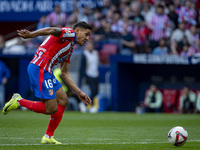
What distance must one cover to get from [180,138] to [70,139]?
1.92 m

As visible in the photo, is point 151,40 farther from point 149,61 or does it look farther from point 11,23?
point 11,23

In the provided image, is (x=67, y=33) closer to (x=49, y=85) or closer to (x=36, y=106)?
(x=49, y=85)

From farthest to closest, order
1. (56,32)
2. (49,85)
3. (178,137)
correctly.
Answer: (49,85) < (178,137) < (56,32)

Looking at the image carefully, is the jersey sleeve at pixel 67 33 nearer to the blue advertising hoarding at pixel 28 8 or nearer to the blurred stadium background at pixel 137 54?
the blurred stadium background at pixel 137 54

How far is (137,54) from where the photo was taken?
15.7 metres

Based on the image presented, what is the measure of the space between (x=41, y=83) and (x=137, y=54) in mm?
9868

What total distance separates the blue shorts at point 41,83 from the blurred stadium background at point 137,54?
9552 millimetres

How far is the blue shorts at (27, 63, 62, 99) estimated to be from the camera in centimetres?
607

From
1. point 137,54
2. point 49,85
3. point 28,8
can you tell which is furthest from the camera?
point 28,8

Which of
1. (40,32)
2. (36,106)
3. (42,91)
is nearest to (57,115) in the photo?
(36,106)

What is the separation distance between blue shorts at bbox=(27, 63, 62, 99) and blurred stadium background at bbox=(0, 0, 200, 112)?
9.55 meters

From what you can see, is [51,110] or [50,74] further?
[50,74]

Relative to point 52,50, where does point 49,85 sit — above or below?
below

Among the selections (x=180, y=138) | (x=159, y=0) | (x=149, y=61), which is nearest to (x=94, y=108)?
(x=149, y=61)
